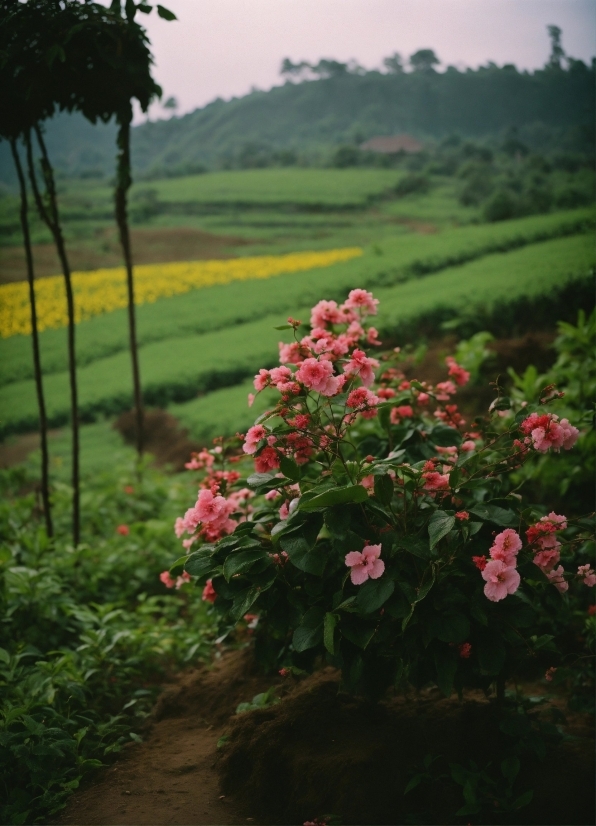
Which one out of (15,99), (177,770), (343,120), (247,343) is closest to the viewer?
(177,770)

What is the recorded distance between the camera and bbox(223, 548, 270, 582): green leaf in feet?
5.26

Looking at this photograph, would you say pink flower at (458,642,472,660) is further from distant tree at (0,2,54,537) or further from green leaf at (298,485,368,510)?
distant tree at (0,2,54,537)

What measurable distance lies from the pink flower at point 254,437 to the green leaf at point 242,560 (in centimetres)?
23

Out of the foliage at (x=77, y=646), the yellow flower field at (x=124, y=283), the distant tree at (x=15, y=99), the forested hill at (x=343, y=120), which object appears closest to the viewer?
the foliage at (x=77, y=646)

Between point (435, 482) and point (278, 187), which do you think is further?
point (278, 187)

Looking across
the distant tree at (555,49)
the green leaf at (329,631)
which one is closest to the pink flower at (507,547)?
the green leaf at (329,631)

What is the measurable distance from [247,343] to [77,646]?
172 inches

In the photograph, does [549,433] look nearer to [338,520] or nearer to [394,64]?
[338,520]

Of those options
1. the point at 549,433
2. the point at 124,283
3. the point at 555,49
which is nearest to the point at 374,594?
the point at 549,433

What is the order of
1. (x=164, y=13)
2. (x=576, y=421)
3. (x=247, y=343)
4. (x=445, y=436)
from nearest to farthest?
(x=445, y=436), (x=576, y=421), (x=164, y=13), (x=247, y=343)

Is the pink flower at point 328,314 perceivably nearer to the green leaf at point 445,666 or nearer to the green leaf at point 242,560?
the green leaf at point 242,560

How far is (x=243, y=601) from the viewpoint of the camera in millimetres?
1635

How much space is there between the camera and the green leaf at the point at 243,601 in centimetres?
160

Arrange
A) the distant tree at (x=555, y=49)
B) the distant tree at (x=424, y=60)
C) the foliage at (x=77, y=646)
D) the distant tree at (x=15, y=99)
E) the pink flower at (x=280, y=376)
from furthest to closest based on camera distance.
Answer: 1. the distant tree at (x=424, y=60)
2. the distant tree at (x=555, y=49)
3. the distant tree at (x=15, y=99)
4. the foliage at (x=77, y=646)
5. the pink flower at (x=280, y=376)
